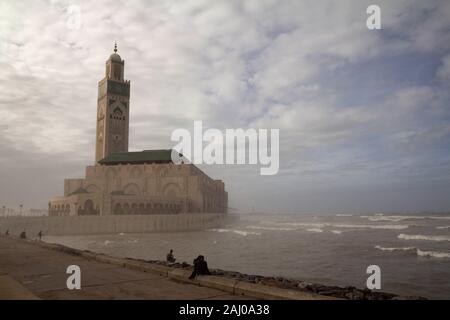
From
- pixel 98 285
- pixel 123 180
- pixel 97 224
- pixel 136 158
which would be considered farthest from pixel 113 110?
pixel 98 285

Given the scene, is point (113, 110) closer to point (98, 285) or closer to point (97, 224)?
point (97, 224)

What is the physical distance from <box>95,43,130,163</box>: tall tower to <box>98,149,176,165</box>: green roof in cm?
562

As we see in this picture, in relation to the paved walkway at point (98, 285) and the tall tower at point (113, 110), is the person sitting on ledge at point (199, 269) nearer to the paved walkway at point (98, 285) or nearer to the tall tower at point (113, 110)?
the paved walkway at point (98, 285)

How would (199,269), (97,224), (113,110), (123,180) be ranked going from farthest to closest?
(113,110) → (123,180) → (97,224) → (199,269)

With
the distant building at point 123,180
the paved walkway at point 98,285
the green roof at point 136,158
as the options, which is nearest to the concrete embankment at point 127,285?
the paved walkway at point 98,285

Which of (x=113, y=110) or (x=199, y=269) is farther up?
(x=113, y=110)

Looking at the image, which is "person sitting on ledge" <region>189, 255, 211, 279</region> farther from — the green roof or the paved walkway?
the green roof

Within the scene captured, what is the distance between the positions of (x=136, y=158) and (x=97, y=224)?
3242 cm

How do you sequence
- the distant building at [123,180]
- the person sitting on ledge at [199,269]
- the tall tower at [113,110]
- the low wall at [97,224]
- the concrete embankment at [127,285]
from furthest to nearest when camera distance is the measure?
the tall tower at [113,110], the distant building at [123,180], the low wall at [97,224], the person sitting on ledge at [199,269], the concrete embankment at [127,285]

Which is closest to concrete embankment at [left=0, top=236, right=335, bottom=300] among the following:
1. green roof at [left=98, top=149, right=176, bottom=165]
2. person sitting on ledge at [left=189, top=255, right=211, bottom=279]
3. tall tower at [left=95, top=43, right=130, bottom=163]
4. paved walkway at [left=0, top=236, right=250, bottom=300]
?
paved walkway at [left=0, top=236, right=250, bottom=300]

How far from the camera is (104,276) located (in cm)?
1133

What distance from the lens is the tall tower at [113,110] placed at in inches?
4023

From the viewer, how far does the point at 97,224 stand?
67375 millimetres

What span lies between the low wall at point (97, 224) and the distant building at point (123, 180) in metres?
5.12
